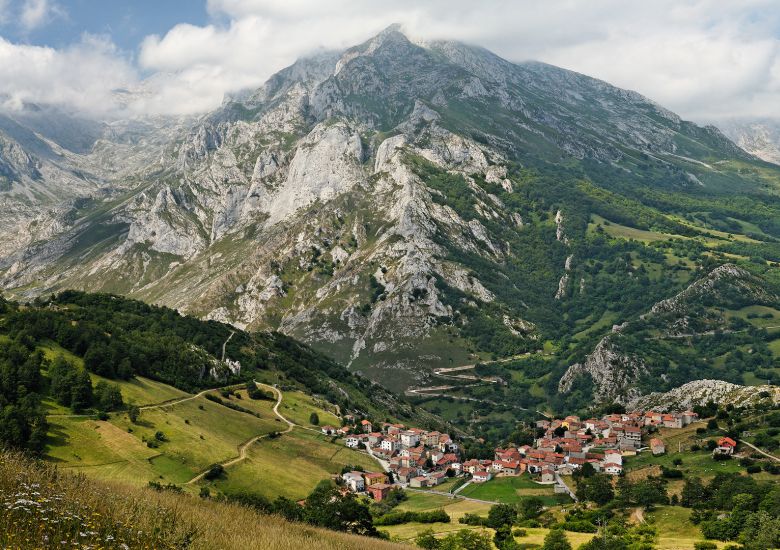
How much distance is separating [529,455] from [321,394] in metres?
72.0

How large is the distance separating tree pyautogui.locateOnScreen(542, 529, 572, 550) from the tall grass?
4361 centimetres

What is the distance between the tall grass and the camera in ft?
62.2

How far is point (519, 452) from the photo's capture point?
140 m

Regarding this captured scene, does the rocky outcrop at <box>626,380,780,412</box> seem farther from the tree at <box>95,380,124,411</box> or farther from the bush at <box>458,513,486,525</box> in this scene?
the tree at <box>95,380,124,411</box>

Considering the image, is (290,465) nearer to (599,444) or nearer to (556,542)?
(556,542)

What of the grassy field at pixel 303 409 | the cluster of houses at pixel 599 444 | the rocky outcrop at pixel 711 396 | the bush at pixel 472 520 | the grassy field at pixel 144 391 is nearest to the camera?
the bush at pixel 472 520

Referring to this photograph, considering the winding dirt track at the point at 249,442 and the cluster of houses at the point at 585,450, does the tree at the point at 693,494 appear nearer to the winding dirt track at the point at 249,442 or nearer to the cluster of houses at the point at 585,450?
the cluster of houses at the point at 585,450

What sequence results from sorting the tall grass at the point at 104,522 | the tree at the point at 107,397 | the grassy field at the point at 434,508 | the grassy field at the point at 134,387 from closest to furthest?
the tall grass at the point at 104,522, the grassy field at the point at 434,508, the tree at the point at 107,397, the grassy field at the point at 134,387

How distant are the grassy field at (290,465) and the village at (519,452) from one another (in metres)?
5.46

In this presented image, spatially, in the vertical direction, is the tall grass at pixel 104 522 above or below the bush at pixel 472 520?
above

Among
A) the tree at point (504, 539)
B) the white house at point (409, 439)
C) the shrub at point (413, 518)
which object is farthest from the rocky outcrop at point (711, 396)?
the tree at point (504, 539)

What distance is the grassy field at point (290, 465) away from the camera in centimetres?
9506

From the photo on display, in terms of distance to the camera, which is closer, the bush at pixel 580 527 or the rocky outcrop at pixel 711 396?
the bush at pixel 580 527

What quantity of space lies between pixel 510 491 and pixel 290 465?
40.9 metres
